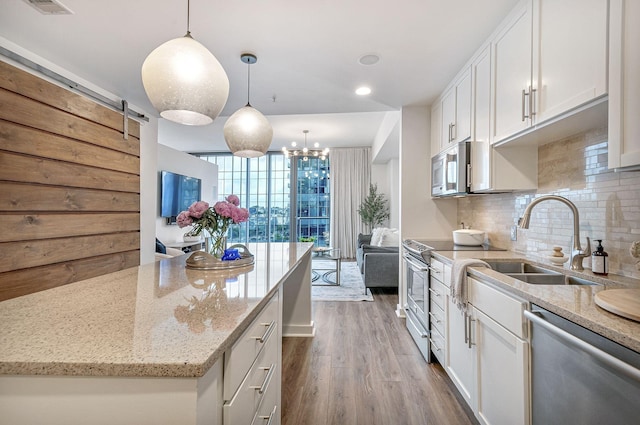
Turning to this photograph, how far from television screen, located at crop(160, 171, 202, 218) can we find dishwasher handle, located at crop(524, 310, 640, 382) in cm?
576

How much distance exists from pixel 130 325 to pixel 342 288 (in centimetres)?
396

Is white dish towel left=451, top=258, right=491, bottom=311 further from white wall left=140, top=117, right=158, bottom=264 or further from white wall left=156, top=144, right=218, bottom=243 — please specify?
white wall left=156, top=144, right=218, bottom=243

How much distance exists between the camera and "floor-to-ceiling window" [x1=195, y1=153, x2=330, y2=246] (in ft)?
25.9

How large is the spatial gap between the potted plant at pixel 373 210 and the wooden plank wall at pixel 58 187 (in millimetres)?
5000

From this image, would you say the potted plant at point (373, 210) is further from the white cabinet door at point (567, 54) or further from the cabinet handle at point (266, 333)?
the cabinet handle at point (266, 333)

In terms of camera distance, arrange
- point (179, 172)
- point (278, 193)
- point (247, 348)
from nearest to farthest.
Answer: point (247, 348), point (179, 172), point (278, 193)

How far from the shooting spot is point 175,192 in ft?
19.1

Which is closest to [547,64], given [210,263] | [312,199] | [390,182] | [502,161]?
[502,161]

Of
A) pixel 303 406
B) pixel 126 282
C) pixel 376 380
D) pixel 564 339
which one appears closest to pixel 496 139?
pixel 564 339

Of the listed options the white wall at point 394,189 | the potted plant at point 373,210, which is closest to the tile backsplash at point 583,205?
the white wall at point 394,189

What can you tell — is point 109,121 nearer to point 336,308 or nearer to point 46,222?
point 46,222

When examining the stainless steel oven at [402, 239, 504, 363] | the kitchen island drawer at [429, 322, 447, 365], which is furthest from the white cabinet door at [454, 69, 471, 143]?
the kitchen island drawer at [429, 322, 447, 365]

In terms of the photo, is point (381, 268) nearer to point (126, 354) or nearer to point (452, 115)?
point (452, 115)

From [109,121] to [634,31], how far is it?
12.6 ft
